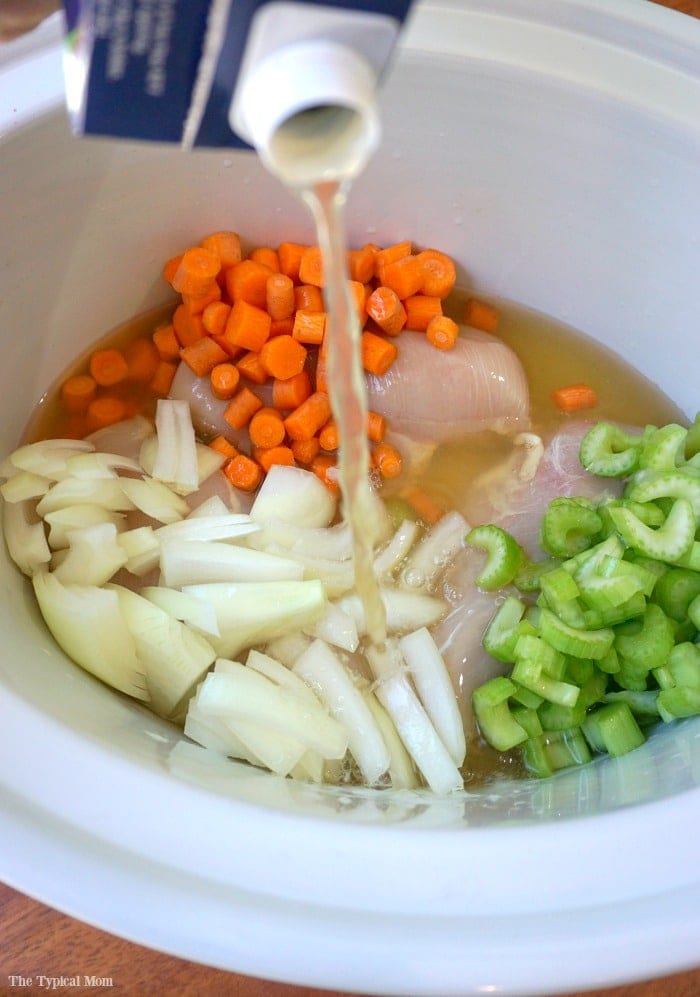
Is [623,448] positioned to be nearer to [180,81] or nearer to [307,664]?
[307,664]

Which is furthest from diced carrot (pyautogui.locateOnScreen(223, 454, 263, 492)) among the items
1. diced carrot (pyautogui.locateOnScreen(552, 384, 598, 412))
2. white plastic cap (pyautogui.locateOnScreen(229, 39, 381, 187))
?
white plastic cap (pyautogui.locateOnScreen(229, 39, 381, 187))

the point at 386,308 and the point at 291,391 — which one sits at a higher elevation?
the point at 386,308

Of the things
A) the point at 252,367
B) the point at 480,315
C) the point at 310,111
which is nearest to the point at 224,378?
the point at 252,367

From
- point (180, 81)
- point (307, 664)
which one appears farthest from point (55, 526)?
point (180, 81)

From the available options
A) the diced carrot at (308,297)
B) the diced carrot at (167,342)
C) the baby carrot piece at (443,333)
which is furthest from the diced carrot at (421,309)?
the diced carrot at (167,342)

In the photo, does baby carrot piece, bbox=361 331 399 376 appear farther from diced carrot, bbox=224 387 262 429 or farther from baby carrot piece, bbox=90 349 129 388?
baby carrot piece, bbox=90 349 129 388

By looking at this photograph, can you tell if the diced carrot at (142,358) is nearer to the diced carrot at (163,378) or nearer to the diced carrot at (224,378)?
the diced carrot at (163,378)

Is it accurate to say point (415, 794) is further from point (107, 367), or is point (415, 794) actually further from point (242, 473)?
point (107, 367)
